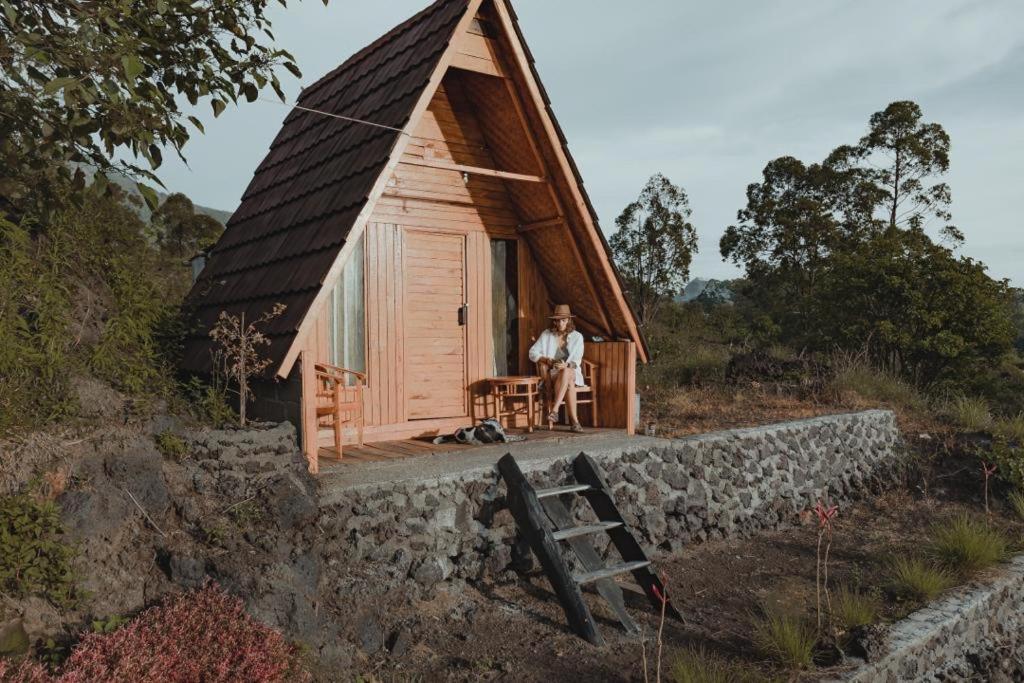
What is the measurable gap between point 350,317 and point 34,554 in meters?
4.12

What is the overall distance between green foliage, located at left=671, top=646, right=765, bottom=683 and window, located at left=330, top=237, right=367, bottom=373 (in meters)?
4.25

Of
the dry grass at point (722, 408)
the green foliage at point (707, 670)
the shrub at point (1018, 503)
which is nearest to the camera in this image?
the green foliage at point (707, 670)

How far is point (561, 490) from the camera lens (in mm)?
6320

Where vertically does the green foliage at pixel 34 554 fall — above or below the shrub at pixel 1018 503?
above

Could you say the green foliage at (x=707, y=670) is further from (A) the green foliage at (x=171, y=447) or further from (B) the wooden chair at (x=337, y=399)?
(A) the green foliage at (x=171, y=447)

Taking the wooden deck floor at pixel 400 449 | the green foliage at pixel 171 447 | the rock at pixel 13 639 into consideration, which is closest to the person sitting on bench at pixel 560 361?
the wooden deck floor at pixel 400 449

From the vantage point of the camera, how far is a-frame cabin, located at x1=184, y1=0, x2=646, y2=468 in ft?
23.2

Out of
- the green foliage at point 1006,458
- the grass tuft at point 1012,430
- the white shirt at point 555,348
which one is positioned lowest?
the green foliage at point 1006,458

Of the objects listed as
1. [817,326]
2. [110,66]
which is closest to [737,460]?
[110,66]

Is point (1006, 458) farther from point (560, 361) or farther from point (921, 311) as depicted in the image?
point (921, 311)

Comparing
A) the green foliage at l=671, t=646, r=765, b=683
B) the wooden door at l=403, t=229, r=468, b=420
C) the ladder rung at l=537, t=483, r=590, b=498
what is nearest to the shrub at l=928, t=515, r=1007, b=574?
the green foliage at l=671, t=646, r=765, b=683

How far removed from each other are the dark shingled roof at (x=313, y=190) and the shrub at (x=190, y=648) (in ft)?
7.20

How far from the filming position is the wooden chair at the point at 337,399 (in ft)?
22.0

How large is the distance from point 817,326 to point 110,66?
18150mm
